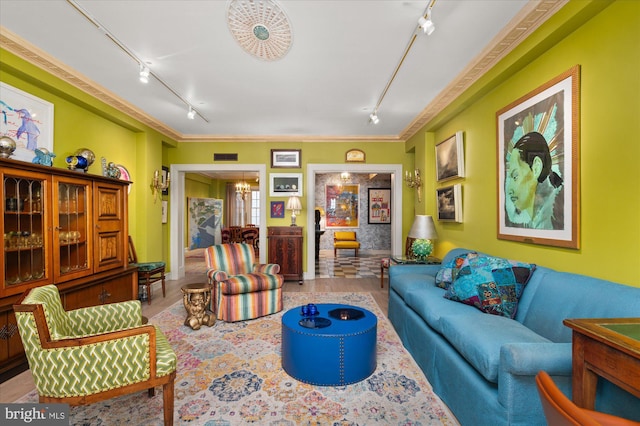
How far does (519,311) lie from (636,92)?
1.64 m

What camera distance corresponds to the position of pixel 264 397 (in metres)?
2.13

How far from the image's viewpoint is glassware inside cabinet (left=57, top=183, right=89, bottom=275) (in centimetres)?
301

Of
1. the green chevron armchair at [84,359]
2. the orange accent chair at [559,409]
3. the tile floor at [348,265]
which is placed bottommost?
the tile floor at [348,265]

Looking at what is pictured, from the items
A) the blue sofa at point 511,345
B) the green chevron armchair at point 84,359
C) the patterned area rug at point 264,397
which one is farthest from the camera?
the patterned area rug at point 264,397

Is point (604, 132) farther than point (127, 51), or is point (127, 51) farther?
point (127, 51)

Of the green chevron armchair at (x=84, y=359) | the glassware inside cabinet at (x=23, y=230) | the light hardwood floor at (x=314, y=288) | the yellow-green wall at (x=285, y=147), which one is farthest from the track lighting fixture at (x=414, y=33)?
the glassware inside cabinet at (x=23, y=230)

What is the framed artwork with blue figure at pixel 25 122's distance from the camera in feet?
9.28

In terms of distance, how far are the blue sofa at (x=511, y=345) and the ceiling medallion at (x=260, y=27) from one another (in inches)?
A: 107

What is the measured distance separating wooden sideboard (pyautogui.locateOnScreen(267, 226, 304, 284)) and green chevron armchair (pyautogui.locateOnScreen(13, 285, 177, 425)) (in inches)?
150

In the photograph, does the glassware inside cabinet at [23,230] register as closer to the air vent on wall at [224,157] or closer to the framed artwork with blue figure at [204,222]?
the air vent on wall at [224,157]

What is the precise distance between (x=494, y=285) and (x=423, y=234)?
178cm

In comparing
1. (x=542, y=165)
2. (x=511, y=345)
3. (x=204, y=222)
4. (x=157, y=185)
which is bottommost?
(x=511, y=345)

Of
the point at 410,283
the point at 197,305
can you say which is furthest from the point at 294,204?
the point at 410,283

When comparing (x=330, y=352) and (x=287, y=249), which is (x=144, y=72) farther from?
(x=287, y=249)
